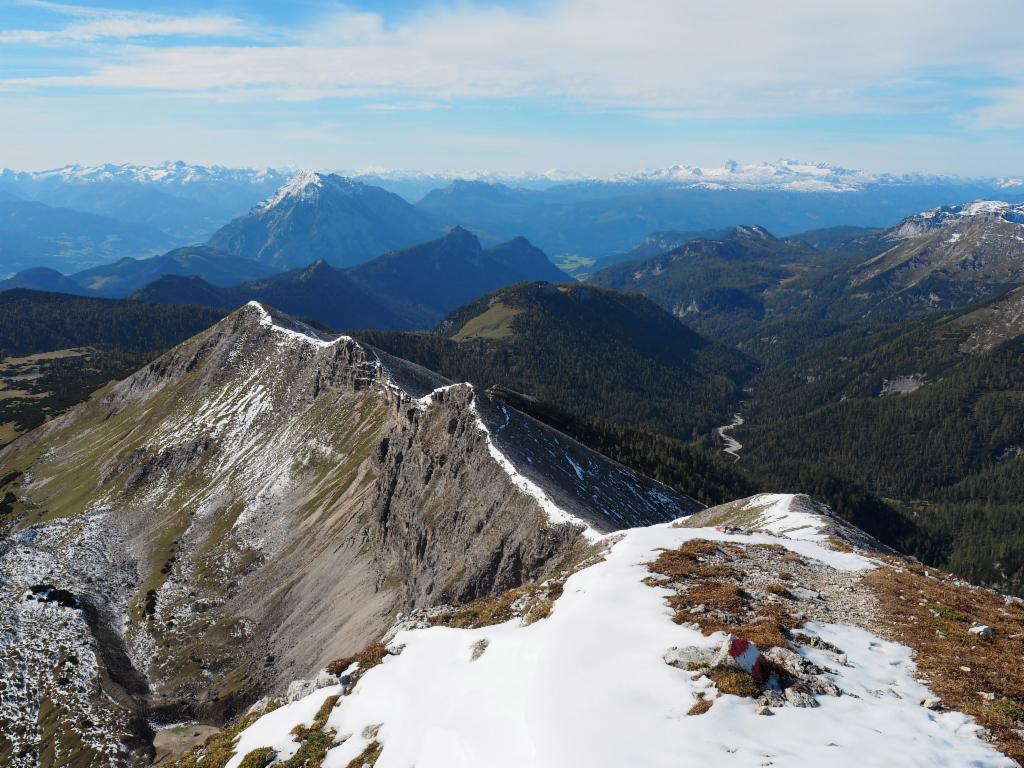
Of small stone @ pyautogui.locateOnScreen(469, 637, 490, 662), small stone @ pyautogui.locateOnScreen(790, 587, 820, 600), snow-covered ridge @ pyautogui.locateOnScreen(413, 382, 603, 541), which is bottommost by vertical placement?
snow-covered ridge @ pyautogui.locateOnScreen(413, 382, 603, 541)

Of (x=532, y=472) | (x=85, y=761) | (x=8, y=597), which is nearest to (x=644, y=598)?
(x=532, y=472)

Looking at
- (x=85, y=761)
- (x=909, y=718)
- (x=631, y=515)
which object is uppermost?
(x=909, y=718)

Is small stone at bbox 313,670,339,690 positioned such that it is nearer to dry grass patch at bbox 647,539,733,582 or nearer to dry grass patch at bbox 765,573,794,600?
dry grass patch at bbox 647,539,733,582

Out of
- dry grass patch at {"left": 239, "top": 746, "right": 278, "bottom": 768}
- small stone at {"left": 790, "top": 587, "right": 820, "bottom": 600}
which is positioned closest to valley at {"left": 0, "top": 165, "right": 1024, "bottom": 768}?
small stone at {"left": 790, "top": 587, "right": 820, "bottom": 600}

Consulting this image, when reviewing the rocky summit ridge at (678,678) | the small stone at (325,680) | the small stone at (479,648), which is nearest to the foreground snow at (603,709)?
the rocky summit ridge at (678,678)

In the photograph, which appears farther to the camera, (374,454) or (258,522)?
(258,522)

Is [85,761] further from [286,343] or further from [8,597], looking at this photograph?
[286,343]
